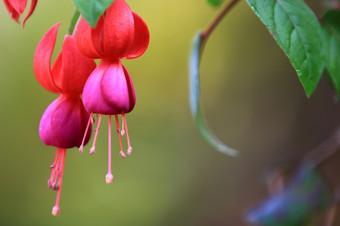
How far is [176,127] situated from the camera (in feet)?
10.4

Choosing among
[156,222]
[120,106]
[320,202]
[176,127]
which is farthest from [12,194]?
[120,106]

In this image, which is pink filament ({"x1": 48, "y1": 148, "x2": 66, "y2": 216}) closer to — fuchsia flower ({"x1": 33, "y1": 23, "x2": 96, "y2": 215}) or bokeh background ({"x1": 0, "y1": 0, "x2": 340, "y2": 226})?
fuchsia flower ({"x1": 33, "y1": 23, "x2": 96, "y2": 215})

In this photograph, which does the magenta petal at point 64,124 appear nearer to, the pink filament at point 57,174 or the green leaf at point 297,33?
the pink filament at point 57,174

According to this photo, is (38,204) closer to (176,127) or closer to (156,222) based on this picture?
(156,222)

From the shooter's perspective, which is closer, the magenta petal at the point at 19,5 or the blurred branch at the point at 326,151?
the magenta petal at the point at 19,5

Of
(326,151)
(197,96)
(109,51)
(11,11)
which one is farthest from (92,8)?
(326,151)

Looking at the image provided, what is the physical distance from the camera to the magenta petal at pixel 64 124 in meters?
0.53

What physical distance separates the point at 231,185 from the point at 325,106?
1.03m

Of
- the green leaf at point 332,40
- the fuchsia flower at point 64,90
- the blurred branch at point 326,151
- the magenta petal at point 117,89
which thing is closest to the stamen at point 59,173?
the fuchsia flower at point 64,90

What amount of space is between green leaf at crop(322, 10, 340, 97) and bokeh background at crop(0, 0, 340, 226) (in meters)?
1.82

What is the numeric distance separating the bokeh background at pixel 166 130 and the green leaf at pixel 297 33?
1.99 meters

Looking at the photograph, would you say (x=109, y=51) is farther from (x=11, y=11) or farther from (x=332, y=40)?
(x=332, y=40)

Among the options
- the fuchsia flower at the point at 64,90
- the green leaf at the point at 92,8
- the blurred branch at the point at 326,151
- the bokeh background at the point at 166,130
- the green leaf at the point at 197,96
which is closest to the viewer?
the green leaf at the point at 92,8

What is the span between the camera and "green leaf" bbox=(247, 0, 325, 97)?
47 centimetres
